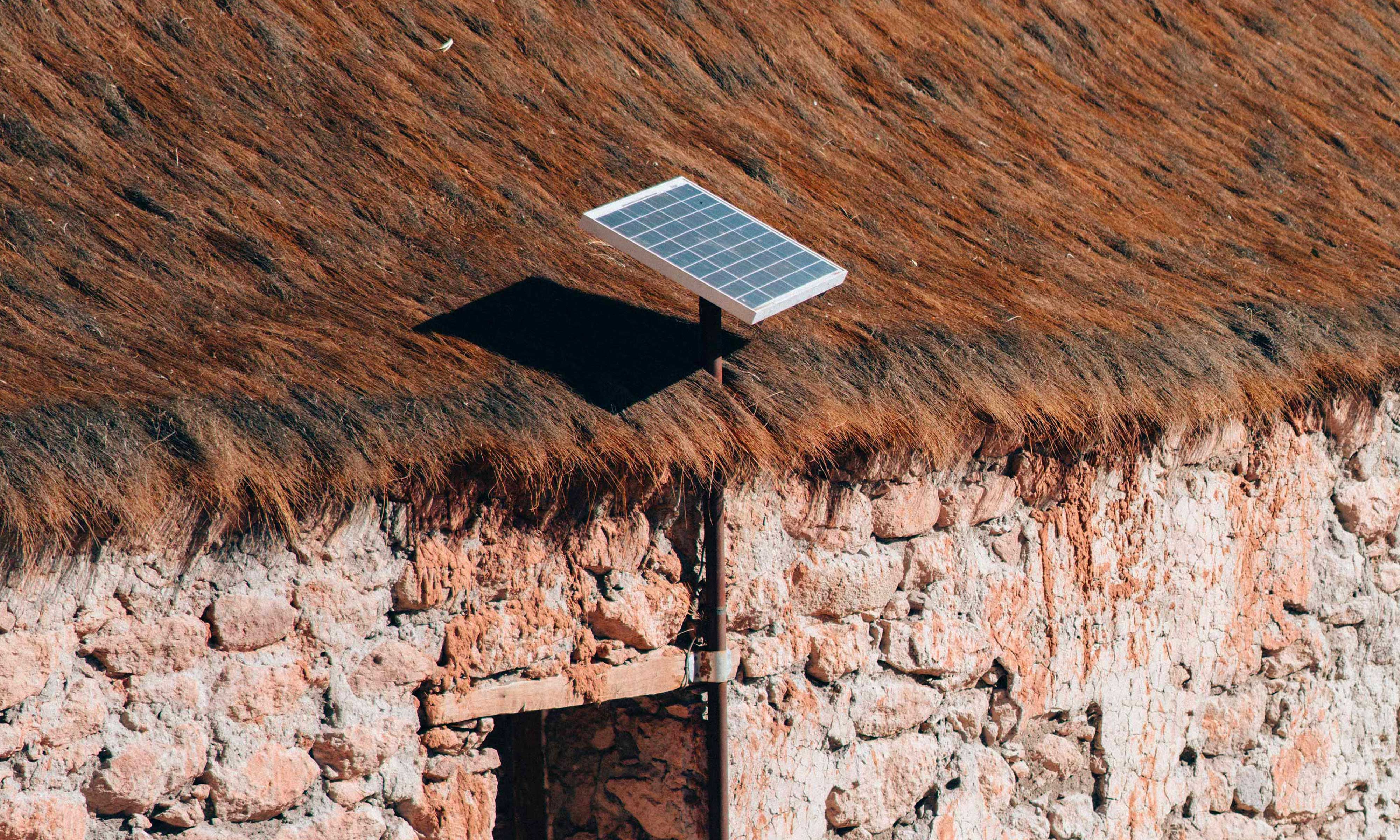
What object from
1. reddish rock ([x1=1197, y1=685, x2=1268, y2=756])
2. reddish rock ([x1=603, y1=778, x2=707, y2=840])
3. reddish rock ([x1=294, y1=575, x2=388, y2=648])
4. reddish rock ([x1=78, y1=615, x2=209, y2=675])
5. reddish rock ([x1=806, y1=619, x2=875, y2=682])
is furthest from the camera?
reddish rock ([x1=1197, y1=685, x2=1268, y2=756])

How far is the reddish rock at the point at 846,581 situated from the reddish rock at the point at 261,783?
1.43 meters

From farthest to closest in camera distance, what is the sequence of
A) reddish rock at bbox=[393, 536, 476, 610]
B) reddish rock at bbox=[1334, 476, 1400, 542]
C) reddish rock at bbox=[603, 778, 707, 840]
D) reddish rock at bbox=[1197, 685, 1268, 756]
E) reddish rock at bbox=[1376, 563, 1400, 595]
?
reddish rock at bbox=[1376, 563, 1400, 595], reddish rock at bbox=[1334, 476, 1400, 542], reddish rock at bbox=[1197, 685, 1268, 756], reddish rock at bbox=[603, 778, 707, 840], reddish rock at bbox=[393, 536, 476, 610]

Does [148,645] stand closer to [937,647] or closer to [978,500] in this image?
[937,647]

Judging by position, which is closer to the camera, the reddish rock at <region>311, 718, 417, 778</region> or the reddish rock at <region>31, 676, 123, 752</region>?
the reddish rock at <region>31, 676, 123, 752</region>

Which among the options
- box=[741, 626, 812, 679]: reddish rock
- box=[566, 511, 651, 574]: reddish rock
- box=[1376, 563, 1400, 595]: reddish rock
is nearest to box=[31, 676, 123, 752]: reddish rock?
box=[566, 511, 651, 574]: reddish rock

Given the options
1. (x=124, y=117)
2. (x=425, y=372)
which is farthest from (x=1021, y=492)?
(x=124, y=117)

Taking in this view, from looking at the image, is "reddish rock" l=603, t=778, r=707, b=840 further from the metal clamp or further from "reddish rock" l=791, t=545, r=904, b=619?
"reddish rock" l=791, t=545, r=904, b=619

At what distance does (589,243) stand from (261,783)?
1848 millimetres

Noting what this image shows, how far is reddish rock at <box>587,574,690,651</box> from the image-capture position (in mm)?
3912

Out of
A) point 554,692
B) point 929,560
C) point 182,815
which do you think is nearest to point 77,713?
point 182,815

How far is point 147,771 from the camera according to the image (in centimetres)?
327

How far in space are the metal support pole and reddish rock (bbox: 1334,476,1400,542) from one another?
2671 mm

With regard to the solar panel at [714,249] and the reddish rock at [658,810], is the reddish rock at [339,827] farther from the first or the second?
the solar panel at [714,249]

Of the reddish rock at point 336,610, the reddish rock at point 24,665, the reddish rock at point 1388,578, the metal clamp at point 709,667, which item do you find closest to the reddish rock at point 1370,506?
the reddish rock at point 1388,578
